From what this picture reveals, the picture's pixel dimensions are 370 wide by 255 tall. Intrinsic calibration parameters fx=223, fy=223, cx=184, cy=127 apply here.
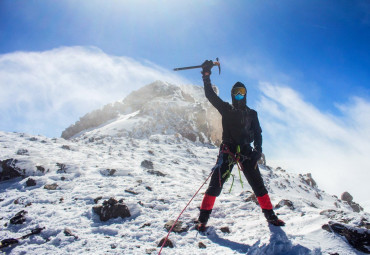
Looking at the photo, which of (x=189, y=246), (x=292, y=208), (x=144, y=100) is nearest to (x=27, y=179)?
(x=189, y=246)

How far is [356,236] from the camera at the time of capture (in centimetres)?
354

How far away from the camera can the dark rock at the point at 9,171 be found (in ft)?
21.7

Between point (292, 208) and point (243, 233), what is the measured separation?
2137 millimetres

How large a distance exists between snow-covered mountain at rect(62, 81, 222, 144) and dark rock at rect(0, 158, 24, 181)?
55.0 feet

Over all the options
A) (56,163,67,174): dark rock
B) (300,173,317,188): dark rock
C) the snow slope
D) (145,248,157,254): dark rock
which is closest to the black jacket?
the snow slope

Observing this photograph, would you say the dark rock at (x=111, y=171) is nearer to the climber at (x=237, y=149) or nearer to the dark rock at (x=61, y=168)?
the dark rock at (x=61, y=168)

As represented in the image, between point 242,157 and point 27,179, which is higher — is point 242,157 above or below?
above

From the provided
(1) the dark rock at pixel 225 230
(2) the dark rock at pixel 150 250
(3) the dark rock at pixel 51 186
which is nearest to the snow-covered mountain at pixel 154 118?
(3) the dark rock at pixel 51 186

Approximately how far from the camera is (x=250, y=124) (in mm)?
5031

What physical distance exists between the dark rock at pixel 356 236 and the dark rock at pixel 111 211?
3980mm

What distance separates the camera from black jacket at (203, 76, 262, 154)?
482 cm

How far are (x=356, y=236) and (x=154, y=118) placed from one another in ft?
90.8

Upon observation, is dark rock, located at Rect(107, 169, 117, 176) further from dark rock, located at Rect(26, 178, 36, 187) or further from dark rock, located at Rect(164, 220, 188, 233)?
dark rock, located at Rect(164, 220, 188, 233)

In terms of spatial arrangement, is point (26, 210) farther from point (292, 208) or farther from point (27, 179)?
point (292, 208)
